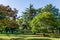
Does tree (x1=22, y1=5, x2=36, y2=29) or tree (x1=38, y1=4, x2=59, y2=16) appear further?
tree (x1=22, y1=5, x2=36, y2=29)

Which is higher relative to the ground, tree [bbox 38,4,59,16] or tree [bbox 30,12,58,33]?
tree [bbox 38,4,59,16]

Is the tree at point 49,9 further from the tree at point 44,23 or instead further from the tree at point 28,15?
the tree at point 44,23

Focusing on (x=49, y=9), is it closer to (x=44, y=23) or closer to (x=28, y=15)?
(x=28, y=15)

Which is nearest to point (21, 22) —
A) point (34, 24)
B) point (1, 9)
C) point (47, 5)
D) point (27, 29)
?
point (27, 29)

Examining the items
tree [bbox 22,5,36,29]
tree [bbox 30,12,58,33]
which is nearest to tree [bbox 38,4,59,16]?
tree [bbox 22,5,36,29]

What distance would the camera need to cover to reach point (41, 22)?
35.5 meters

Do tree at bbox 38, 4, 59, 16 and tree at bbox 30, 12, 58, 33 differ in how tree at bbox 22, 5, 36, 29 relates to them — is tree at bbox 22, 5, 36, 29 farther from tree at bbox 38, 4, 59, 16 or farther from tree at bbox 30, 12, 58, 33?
tree at bbox 30, 12, 58, 33

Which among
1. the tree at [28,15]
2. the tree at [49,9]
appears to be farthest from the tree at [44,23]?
the tree at [28,15]

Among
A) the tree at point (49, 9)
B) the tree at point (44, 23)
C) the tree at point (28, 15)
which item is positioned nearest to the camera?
the tree at point (44, 23)

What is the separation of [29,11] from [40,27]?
24006 millimetres

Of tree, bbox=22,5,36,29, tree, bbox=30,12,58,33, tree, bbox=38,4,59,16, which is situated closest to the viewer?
tree, bbox=30,12,58,33

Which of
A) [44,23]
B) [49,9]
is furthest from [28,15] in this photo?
[44,23]

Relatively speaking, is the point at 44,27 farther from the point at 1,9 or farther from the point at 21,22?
the point at 21,22

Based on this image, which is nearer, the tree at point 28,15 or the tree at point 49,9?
the tree at point 49,9
